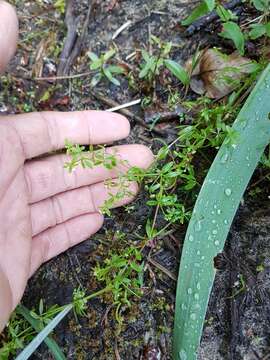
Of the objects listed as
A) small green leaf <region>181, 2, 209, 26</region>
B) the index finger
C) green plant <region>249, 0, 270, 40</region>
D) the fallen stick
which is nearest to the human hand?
the index finger

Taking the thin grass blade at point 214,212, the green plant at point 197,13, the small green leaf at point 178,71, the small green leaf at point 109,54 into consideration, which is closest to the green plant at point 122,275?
the thin grass blade at point 214,212

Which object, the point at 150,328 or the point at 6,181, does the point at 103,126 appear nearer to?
the point at 6,181

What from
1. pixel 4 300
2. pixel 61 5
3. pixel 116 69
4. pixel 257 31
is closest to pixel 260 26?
pixel 257 31

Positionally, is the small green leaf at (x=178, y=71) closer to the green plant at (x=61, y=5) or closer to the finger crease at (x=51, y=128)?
the finger crease at (x=51, y=128)

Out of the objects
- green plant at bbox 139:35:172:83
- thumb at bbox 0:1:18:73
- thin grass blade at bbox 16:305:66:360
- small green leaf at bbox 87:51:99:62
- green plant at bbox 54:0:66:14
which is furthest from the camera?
green plant at bbox 54:0:66:14

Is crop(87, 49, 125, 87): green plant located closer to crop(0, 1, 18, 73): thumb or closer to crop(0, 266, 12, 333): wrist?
crop(0, 1, 18, 73): thumb

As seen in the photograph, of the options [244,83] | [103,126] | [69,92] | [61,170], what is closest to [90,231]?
[61,170]
